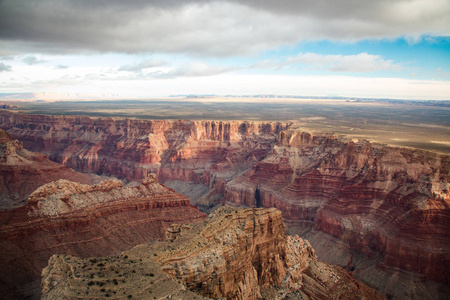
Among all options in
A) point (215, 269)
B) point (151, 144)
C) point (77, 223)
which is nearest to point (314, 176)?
point (77, 223)

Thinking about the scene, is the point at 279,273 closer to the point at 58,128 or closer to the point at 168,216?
the point at 168,216

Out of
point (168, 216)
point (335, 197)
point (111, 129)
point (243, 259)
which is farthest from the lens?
point (111, 129)

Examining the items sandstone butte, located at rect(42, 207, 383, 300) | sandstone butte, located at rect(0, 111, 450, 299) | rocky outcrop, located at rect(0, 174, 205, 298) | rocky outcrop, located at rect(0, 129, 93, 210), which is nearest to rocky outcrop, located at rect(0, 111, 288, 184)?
sandstone butte, located at rect(0, 111, 450, 299)

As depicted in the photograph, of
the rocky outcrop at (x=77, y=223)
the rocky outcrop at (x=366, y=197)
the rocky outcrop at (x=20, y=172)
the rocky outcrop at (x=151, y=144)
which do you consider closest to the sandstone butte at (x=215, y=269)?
the rocky outcrop at (x=366, y=197)

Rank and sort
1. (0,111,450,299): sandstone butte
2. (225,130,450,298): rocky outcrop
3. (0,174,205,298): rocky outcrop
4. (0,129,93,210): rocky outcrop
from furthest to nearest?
1. (0,129,93,210): rocky outcrop
2. (0,111,450,299): sandstone butte
3. (225,130,450,298): rocky outcrop
4. (0,174,205,298): rocky outcrop

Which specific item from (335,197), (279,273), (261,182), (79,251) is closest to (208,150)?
(261,182)

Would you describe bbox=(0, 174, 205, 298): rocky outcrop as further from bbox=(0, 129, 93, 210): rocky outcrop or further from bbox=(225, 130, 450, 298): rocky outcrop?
bbox=(0, 129, 93, 210): rocky outcrop

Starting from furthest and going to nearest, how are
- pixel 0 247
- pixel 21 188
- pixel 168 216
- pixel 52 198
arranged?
pixel 21 188 → pixel 168 216 → pixel 52 198 → pixel 0 247
